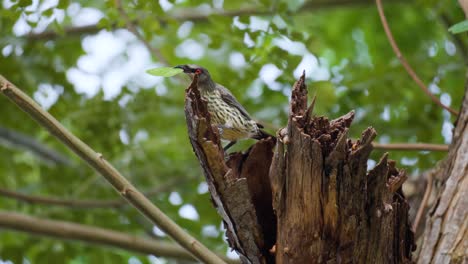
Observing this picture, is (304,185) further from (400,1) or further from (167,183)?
(400,1)

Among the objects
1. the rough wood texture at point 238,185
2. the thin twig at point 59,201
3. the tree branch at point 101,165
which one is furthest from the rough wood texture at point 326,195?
the thin twig at point 59,201

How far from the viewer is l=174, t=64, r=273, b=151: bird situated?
14.6 ft

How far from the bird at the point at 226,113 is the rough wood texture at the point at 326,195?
1431 mm

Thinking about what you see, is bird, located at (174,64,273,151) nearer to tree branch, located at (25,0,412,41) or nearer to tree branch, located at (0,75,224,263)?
tree branch, located at (25,0,412,41)

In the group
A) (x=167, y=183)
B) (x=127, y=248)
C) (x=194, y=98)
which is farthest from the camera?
(x=167, y=183)

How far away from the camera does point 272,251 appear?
3109 millimetres

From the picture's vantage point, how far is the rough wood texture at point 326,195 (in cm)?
290

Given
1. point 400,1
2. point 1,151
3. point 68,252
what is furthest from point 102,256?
point 400,1

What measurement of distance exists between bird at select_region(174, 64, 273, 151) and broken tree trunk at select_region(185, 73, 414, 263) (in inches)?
54.0

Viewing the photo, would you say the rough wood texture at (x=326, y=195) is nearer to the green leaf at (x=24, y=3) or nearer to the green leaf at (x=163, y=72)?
the green leaf at (x=163, y=72)

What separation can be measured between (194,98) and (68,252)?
9.45 ft

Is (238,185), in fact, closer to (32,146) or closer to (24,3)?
(24,3)

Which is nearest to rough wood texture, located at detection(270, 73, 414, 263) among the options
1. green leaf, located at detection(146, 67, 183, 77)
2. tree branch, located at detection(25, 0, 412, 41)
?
green leaf, located at detection(146, 67, 183, 77)

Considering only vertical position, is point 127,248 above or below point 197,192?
below
